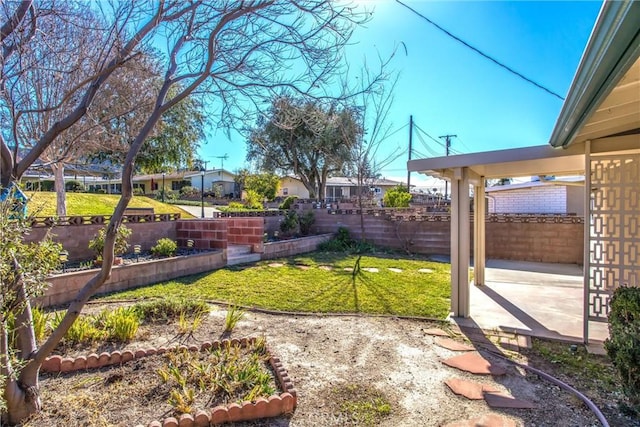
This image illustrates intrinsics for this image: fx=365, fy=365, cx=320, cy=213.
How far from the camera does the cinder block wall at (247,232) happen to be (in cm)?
1001

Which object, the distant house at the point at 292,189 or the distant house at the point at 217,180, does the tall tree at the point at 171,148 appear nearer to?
the distant house at the point at 292,189

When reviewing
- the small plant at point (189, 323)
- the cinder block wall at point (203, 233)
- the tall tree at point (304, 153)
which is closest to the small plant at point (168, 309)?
the small plant at point (189, 323)

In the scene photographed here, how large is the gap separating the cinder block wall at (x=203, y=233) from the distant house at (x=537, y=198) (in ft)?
39.0

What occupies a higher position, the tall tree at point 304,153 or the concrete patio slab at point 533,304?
the tall tree at point 304,153

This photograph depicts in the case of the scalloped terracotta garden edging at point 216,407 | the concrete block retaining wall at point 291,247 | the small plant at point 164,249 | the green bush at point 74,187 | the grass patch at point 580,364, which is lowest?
the grass patch at point 580,364

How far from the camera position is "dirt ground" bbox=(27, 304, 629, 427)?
9.11ft

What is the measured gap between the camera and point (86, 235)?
7.56 m

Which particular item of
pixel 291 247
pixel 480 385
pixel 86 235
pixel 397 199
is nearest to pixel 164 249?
pixel 86 235

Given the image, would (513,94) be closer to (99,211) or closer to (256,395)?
(256,395)

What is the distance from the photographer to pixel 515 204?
17156 millimetres

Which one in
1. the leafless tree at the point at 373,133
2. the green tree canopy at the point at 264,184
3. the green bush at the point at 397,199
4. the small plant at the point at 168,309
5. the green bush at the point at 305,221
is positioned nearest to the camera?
the small plant at the point at 168,309

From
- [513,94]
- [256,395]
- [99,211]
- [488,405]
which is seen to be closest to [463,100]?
[513,94]

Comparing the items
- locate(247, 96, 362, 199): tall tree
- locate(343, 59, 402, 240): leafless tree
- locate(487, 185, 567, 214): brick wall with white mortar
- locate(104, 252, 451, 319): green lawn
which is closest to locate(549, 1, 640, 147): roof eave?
locate(104, 252, 451, 319): green lawn

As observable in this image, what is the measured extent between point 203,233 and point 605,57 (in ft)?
28.1
